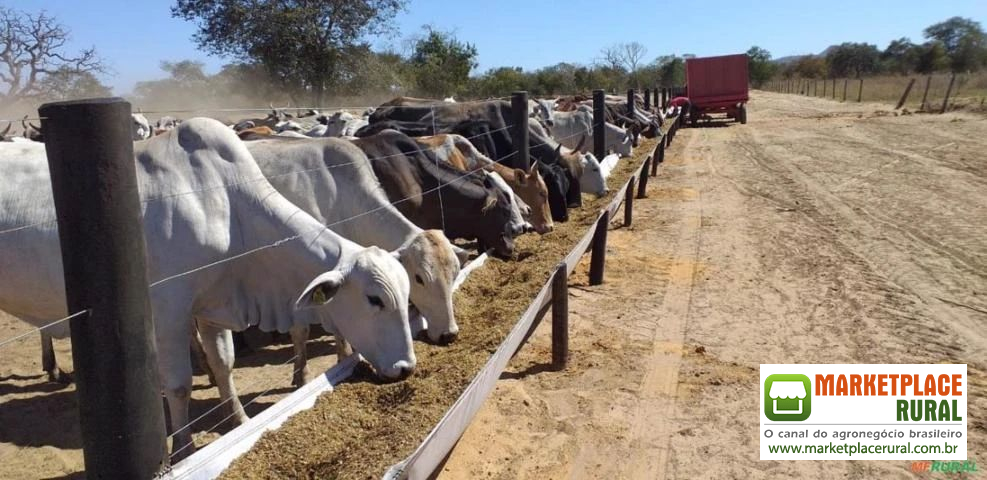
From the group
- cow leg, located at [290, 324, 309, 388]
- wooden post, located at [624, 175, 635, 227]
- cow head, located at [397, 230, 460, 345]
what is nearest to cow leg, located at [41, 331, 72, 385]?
cow leg, located at [290, 324, 309, 388]

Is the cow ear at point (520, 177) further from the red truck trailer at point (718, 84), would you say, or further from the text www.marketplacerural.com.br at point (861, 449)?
the red truck trailer at point (718, 84)

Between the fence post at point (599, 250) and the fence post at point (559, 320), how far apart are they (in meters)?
2.13

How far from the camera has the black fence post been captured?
28.3ft

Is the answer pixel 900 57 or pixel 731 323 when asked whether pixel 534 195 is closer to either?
pixel 731 323

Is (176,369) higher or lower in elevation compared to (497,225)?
lower

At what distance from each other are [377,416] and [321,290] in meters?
0.68

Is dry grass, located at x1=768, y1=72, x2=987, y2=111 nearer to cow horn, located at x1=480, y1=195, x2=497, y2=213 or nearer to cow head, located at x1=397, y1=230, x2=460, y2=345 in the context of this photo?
cow horn, located at x1=480, y1=195, x2=497, y2=213

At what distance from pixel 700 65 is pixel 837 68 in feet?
246

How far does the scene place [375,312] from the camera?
12.8 feet

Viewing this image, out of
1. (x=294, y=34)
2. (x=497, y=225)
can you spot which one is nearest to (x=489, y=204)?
(x=497, y=225)

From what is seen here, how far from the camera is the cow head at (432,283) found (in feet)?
15.1

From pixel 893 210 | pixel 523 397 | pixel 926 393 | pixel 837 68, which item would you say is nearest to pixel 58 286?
pixel 523 397

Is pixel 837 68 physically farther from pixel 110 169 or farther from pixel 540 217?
pixel 110 169

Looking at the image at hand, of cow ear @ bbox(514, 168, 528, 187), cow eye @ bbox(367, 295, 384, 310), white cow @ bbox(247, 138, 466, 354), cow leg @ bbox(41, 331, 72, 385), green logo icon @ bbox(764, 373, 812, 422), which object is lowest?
cow leg @ bbox(41, 331, 72, 385)
